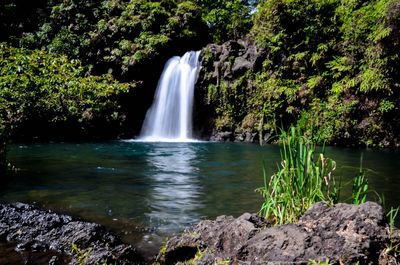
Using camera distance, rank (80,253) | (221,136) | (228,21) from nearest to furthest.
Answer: (80,253)
(221,136)
(228,21)

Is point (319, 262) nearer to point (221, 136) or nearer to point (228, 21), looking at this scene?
point (221, 136)

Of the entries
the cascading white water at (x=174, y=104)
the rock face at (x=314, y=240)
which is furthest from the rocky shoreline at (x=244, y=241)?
the cascading white water at (x=174, y=104)

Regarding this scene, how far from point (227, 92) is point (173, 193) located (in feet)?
46.6

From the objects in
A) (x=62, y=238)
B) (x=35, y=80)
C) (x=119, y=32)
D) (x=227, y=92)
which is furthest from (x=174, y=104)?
(x=62, y=238)

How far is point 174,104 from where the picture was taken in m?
21.3

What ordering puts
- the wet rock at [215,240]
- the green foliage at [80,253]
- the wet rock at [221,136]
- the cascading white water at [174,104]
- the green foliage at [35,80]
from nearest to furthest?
1. the wet rock at [215,240]
2. the green foliage at [80,253]
3. the green foliage at [35,80]
4. the wet rock at [221,136]
5. the cascading white water at [174,104]

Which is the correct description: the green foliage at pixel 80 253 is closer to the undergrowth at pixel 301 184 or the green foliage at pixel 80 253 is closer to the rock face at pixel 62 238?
the rock face at pixel 62 238

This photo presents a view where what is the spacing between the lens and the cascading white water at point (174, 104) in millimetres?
21016

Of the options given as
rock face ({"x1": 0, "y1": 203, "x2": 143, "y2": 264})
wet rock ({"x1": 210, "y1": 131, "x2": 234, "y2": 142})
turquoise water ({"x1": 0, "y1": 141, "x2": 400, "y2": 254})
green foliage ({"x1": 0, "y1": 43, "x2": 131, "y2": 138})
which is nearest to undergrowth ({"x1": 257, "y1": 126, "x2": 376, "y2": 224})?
turquoise water ({"x1": 0, "y1": 141, "x2": 400, "y2": 254})

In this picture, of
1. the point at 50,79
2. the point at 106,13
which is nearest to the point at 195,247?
the point at 50,79

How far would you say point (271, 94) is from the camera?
18.7 m

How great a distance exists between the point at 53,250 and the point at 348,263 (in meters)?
2.88

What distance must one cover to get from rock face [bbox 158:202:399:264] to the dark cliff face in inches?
647

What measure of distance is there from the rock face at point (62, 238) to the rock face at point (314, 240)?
30.9 inches
